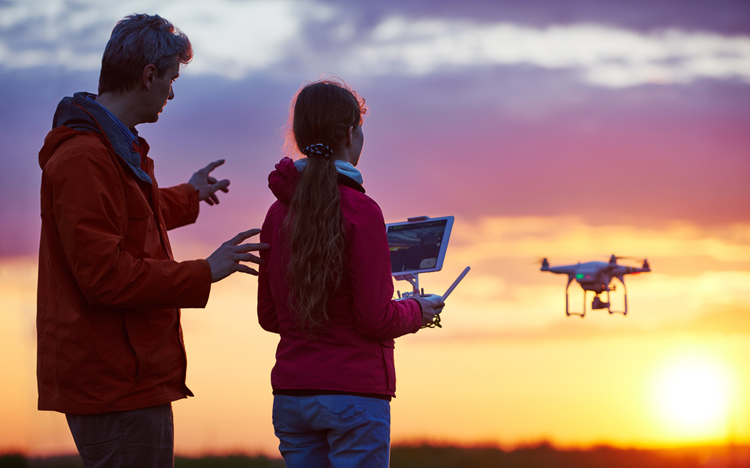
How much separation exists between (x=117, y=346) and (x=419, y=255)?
141cm

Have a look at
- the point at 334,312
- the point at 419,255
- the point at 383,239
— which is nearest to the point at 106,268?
the point at 334,312

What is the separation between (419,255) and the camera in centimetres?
322

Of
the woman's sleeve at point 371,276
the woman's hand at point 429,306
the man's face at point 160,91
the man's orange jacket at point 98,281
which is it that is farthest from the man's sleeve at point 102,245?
the woman's hand at point 429,306

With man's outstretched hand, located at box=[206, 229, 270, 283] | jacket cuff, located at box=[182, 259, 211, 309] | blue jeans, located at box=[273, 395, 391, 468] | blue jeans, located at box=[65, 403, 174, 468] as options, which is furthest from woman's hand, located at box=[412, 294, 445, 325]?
blue jeans, located at box=[65, 403, 174, 468]

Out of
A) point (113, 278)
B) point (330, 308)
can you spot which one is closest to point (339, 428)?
point (330, 308)

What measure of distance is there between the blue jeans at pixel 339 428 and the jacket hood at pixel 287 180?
80 cm

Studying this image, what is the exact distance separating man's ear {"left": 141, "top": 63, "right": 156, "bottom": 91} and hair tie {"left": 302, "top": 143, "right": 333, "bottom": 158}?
0.71 meters

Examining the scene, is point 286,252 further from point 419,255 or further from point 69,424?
point 69,424

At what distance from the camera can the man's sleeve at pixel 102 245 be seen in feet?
7.75

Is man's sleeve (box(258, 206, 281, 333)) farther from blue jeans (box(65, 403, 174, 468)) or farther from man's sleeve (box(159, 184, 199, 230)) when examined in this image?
man's sleeve (box(159, 184, 199, 230))

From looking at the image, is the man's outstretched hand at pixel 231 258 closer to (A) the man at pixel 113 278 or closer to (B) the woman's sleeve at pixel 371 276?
(A) the man at pixel 113 278

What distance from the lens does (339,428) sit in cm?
249

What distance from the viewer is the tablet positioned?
318 centimetres

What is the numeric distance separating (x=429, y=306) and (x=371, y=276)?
458 mm
